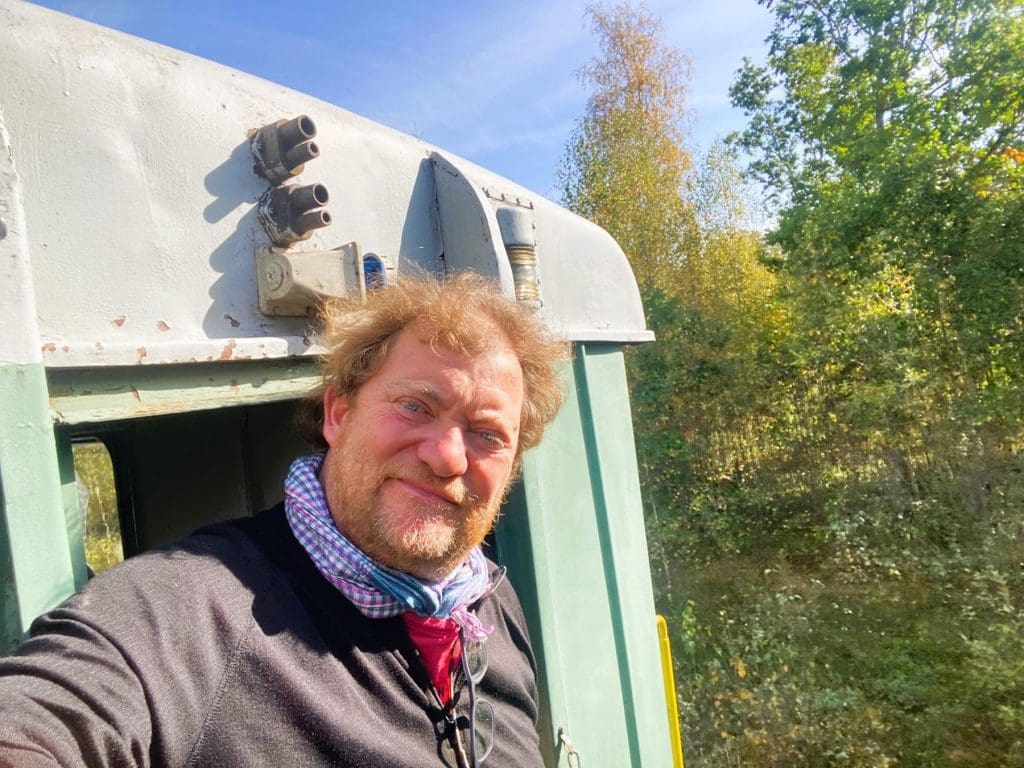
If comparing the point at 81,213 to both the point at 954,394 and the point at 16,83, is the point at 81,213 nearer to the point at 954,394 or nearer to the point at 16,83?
the point at 16,83

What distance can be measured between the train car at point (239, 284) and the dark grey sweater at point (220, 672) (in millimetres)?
158

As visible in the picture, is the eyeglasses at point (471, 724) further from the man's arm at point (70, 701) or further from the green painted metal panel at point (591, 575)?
the man's arm at point (70, 701)

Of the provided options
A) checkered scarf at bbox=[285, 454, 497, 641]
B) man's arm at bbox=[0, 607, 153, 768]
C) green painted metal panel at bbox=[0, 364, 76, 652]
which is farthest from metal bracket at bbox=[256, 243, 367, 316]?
man's arm at bbox=[0, 607, 153, 768]

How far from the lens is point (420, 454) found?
5.23ft

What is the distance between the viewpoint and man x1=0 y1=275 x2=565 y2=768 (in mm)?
1052

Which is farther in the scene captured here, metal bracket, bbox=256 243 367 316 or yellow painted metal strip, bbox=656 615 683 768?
yellow painted metal strip, bbox=656 615 683 768

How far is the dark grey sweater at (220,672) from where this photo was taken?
38.8 inches

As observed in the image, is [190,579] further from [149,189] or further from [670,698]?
[670,698]

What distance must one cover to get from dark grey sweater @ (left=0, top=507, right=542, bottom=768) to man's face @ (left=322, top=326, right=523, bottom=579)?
150mm

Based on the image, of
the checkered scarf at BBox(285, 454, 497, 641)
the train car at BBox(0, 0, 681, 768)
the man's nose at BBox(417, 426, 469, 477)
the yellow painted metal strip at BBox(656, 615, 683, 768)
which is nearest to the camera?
the train car at BBox(0, 0, 681, 768)

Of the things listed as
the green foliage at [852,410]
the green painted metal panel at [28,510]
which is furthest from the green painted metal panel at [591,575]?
the green foliage at [852,410]

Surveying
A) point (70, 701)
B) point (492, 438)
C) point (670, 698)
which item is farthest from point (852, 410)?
point (70, 701)

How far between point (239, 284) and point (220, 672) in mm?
794

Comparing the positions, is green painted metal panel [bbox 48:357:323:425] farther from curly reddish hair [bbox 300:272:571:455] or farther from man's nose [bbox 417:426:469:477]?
man's nose [bbox 417:426:469:477]
